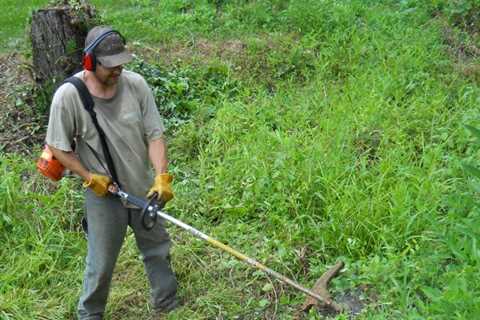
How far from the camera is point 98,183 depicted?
11.3 ft

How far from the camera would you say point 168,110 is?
6207mm

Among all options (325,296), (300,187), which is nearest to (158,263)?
(325,296)

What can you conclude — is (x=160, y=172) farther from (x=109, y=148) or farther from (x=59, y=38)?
(x=59, y=38)

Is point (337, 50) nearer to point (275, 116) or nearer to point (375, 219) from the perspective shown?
point (275, 116)

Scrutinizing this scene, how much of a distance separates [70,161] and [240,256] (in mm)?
1094

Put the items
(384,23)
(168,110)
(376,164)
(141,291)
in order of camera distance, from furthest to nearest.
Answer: (384,23) → (168,110) → (376,164) → (141,291)

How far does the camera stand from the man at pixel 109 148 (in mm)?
3367

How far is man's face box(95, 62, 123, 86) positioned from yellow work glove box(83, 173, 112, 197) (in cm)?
52

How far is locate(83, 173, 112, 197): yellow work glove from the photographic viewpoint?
3.44 meters

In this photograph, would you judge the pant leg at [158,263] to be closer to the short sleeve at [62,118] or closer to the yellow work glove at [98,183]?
the yellow work glove at [98,183]

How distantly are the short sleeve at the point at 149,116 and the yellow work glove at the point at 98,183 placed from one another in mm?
379

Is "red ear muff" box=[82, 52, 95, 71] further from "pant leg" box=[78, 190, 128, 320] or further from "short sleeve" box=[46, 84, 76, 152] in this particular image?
"pant leg" box=[78, 190, 128, 320]

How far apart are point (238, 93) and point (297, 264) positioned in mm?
2675

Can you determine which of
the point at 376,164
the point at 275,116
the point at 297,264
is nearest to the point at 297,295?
the point at 297,264
